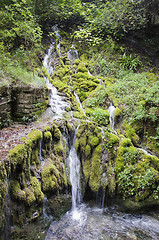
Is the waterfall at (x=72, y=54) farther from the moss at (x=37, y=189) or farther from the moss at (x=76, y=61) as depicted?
the moss at (x=37, y=189)

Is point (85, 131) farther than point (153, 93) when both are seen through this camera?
No

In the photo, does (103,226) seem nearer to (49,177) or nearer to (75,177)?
(75,177)

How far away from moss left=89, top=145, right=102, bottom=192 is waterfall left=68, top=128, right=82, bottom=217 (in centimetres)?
53

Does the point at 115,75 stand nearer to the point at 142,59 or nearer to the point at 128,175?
the point at 142,59

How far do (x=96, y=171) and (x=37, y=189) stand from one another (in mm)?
2488

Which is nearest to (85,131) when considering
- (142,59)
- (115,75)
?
(115,75)

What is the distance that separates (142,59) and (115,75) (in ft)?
10.9

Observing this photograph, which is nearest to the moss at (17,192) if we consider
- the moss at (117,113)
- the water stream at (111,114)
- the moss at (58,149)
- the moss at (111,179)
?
the moss at (58,149)

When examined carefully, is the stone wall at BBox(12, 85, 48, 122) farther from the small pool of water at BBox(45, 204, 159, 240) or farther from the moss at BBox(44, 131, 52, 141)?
the small pool of water at BBox(45, 204, 159, 240)

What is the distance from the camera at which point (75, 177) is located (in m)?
5.95

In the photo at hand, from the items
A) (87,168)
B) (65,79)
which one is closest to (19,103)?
(87,168)

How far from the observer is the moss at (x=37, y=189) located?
14.0 ft

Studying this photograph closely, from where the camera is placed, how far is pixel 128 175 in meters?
5.71

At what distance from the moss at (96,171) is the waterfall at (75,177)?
0.53 meters
